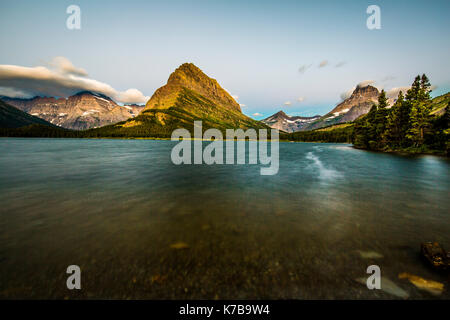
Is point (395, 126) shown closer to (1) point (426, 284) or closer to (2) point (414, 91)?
(2) point (414, 91)

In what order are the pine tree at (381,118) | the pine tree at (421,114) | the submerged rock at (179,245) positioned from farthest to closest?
the pine tree at (381,118)
the pine tree at (421,114)
the submerged rock at (179,245)

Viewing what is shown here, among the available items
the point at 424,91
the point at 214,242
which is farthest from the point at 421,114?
the point at 214,242

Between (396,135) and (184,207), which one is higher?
(396,135)

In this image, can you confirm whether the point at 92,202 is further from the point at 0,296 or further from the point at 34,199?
the point at 0,296

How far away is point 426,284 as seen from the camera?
20.3 ft

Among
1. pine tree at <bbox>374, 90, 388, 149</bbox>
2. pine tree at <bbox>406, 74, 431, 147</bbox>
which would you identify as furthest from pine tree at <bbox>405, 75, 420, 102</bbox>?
pine tree at <bbox>374, 90, 388, 149</bbox>

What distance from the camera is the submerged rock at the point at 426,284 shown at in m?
5.91

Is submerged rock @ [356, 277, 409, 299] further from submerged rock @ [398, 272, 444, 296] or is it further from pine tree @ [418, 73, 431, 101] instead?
pine tree @ [418, 73, 431, 101]

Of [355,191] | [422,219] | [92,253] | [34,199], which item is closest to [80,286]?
[92,253]

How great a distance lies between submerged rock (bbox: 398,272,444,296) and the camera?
5913 mm

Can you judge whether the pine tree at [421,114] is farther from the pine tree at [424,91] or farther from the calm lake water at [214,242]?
the calm lake water at [214,242]

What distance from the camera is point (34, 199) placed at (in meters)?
15.4

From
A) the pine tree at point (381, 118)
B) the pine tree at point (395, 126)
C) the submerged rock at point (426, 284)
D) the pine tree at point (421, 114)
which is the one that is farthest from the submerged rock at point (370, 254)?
the pine tree at point (381, 118)

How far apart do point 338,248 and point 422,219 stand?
8.71m
